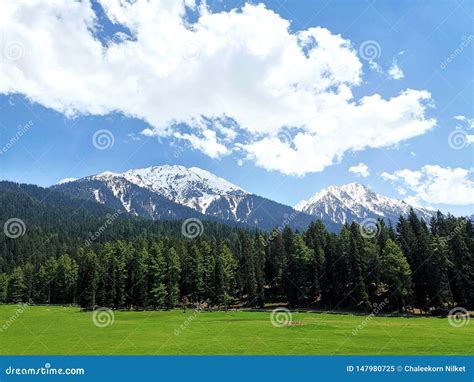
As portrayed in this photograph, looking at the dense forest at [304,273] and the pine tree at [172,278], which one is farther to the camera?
the pine tree at [172,278]

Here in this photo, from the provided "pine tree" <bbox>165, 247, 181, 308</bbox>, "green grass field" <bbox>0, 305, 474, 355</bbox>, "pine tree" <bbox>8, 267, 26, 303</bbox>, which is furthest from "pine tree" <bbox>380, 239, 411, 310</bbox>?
"pine tree" <bbox>8, 267, 26, 303</bbox>

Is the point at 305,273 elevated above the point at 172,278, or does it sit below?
above

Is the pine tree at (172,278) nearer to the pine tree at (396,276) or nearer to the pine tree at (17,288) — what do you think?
the pine tree at (396,276)

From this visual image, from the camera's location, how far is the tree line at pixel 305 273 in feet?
284

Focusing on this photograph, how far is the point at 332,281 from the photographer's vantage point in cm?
10062

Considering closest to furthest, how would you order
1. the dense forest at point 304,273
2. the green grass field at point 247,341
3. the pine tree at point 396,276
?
the green grass field at point 247,341, the pine tree at point 396,276, the dense forest at point 304,273

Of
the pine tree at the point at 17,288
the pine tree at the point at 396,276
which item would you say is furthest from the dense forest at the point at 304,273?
the pine tree at the point at 17,288

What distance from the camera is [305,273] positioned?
10438 centimetres

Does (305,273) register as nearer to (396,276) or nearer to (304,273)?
(304,273)

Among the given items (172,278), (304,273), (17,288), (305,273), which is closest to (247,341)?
(304,273)
